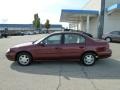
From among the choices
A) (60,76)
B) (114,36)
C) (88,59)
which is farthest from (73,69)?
(114,36)

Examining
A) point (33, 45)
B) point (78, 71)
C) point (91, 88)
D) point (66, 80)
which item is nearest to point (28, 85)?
point (66, 80)

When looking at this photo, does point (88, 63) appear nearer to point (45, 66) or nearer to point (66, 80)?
point (45, 66)

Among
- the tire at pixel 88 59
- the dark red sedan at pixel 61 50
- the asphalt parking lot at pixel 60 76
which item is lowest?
the asphalt parking lot at pixel 60 76

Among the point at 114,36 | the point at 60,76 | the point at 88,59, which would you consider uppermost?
the point at 114,36

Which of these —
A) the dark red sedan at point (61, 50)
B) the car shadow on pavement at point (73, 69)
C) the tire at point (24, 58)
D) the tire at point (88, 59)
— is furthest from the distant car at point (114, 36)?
the tire at point (24, 58)

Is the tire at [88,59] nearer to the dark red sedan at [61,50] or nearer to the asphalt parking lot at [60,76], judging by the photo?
the dark red sedan at [61,50]

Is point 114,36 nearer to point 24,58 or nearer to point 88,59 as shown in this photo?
point 88,59

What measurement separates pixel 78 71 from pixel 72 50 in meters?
1.32

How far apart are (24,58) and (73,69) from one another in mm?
2348

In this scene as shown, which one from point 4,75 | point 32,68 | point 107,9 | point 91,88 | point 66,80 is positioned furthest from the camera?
point 107,9

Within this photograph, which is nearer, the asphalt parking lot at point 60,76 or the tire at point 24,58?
the asphalt parking lot at point 60,76

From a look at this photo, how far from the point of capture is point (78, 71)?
9266 millimetres

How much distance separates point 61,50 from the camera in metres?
10.3

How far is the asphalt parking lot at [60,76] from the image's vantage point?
6.95m
